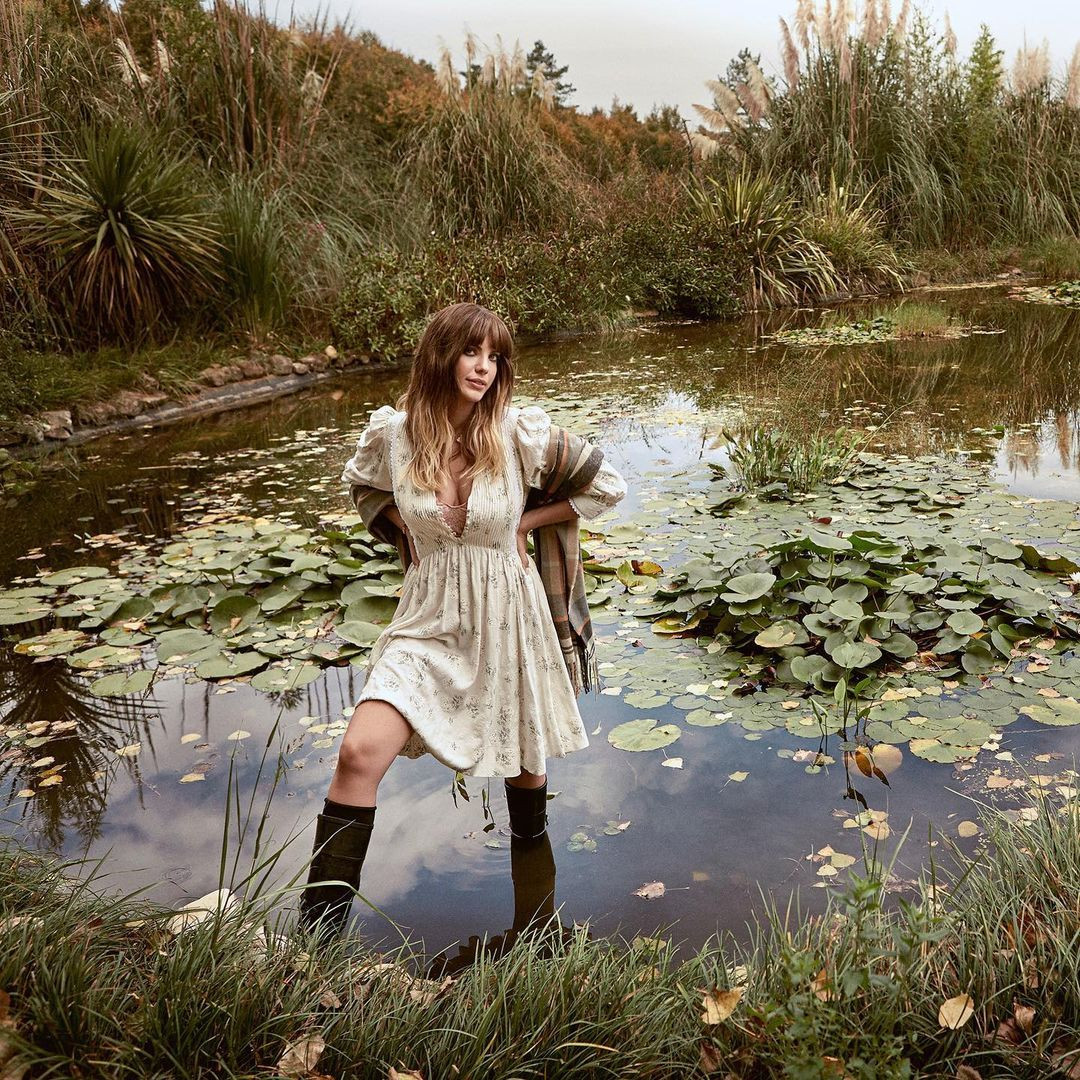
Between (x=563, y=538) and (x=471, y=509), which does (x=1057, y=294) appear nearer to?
(x=563, y=538)

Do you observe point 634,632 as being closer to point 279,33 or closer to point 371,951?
point 371,951

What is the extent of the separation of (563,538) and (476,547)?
0.27 m

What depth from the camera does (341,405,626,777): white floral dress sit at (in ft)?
8.43

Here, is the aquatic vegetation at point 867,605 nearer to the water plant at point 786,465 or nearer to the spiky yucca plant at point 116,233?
the water plant at point 786,465

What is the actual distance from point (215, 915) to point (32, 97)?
9.16 m

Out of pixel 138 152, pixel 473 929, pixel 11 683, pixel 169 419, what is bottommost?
pixel 473 929

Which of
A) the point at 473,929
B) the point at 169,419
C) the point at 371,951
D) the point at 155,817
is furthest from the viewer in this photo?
the point at 169,419

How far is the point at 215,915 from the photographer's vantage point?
1.91 metres

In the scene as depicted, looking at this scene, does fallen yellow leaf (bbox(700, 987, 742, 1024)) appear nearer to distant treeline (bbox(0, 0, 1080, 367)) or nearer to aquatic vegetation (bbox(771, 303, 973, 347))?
distant treeline (bbox(0, 0, 1080, 367))

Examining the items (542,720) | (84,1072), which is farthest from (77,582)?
(84,1072)

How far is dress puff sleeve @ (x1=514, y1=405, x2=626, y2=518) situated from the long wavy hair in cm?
7

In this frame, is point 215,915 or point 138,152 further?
point 138,152

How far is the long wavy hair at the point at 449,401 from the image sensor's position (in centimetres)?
259

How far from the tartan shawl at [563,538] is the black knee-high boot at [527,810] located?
1.05 ft
